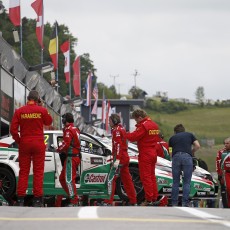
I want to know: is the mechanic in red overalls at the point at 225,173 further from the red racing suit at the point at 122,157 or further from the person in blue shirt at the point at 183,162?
the red racing suit at the point at 122,157

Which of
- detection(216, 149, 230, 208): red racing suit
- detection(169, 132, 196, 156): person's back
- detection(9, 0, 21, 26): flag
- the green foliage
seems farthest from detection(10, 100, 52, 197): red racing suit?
the green foliage

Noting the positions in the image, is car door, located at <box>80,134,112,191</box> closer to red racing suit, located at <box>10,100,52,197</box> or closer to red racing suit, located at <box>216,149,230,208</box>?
red racing suit, located at <box>216,149,230,208</box>

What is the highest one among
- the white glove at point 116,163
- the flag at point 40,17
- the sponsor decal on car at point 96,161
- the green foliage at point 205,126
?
the green foliage at point 205,126

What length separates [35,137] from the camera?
15.6m

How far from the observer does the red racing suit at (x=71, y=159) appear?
17.2m

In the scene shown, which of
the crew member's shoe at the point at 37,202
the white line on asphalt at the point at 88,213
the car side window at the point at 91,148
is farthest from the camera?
the car side window at the point at 91,148

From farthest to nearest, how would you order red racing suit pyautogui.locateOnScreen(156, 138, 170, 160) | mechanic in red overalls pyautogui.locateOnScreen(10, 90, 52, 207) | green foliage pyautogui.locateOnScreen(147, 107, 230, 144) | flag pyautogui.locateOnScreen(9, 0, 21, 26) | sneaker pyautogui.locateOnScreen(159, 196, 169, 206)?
1. green foliage pyautogui.locateOnScreen(147, 107, 230, 144)
2. flag pyautogui.locateOnScreen(9, 0, 21, 26)
3. red racing suit pyautogui.locateOnScreen(156, 138, 170, 160)
4. sneaker pyautogui.locateOnScreen(159, 196, 169, 206)
5. mechanic in red overalls pyautogui.locateOnScreen(10, 90, 52, 207)

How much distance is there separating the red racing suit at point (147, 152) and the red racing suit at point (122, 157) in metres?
0.18

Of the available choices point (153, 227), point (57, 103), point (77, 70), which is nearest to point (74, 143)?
point (153, 227)

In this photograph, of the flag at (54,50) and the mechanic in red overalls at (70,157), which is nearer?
the mechanic in red overalls at (70,157)

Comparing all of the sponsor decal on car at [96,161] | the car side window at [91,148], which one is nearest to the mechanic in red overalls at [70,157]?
the sponsor decal on car at [96,161]

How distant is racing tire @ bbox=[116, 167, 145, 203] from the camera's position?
18422mm

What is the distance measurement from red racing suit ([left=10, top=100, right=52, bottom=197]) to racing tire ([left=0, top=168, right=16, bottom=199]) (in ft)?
8.27

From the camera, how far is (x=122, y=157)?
17328 millimetres
